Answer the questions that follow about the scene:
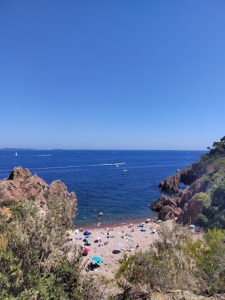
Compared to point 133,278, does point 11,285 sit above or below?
above

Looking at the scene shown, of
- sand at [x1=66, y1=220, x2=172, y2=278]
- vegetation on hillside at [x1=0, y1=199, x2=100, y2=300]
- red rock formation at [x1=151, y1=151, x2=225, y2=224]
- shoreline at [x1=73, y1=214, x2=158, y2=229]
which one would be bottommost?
shoreline at [x1=73, y1=214, x2=158, y2=229]

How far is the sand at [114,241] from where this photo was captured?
52.2ft

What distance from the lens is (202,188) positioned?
27453 millimetres

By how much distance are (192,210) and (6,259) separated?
2284 centimetres

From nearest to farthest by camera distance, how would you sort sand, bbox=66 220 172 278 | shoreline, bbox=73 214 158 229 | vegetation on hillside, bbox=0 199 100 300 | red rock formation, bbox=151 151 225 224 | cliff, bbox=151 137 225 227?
1. vegetation on hillside, bbox=0 199 100 300
2. sand, bbox=66 220 172 278
3. cliff, bbox=151 137 225 227
4. red rock formation, bbox=151 151 225 224
5. shoreline, bbox=73 214 158 229

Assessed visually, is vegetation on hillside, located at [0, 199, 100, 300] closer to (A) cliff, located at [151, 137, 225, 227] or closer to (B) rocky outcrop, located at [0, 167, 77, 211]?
(A) cliff, located at [151, 137, 225, 227]

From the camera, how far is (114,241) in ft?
67.7

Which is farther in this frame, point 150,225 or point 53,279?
point 150,225

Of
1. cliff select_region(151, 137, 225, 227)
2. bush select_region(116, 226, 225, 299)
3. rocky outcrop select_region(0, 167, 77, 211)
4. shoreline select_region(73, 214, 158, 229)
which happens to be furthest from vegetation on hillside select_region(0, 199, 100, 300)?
shoreline select_region(73, 214, 158, 229)

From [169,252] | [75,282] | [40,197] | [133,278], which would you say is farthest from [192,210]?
[40,197]

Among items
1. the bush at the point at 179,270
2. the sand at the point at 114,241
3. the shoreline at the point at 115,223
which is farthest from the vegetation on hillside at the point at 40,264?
the shoreline at the point at 115,223

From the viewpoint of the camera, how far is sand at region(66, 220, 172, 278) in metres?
15.9

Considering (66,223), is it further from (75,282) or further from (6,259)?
(6,259)

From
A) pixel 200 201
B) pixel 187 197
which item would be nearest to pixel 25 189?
pixel 200 201
